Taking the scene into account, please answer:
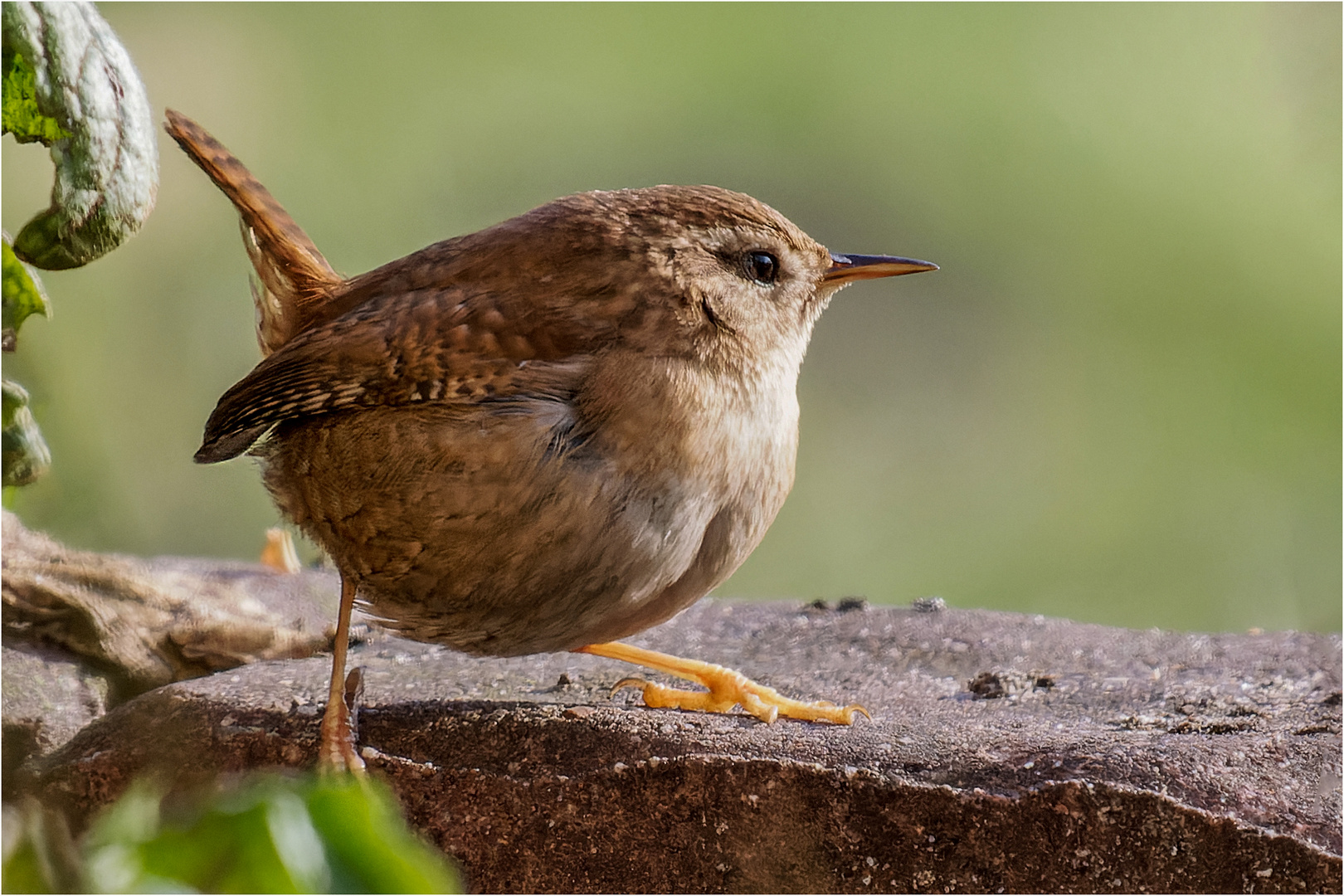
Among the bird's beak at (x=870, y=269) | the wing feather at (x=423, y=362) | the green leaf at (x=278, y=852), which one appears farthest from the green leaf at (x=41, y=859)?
the bird's beak at (x=870, y=269)

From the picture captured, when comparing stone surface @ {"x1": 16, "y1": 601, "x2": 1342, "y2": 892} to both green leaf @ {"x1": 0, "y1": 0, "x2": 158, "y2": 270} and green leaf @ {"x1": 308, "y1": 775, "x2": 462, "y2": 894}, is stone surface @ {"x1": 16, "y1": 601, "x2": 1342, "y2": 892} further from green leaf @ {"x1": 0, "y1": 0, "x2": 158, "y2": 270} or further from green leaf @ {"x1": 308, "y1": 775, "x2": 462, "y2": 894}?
green leaf @ {"x1": 308, "y1": 775, "x2": 462, "y2": 894}

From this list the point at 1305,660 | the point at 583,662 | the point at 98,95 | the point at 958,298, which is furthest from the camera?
the point at 958,298

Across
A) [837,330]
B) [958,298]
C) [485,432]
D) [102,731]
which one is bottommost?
[102,731]

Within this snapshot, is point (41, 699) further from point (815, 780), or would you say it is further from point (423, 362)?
point (815, 780)

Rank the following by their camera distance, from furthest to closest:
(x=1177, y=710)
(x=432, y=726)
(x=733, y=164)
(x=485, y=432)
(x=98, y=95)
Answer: (x=733, y=164) < (x=1177, y=710) < (x=432, y=726) < (x=485, y=432) < (x=98, y=95)

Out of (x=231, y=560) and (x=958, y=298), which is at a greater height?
(x=958, y=298)

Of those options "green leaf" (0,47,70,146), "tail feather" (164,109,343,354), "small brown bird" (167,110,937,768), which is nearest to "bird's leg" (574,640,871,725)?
"small brown bird" (167,110,937,768)

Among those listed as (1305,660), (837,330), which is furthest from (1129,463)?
(1305,660)

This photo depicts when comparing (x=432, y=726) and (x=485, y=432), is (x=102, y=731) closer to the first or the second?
(x=432, y=726)
